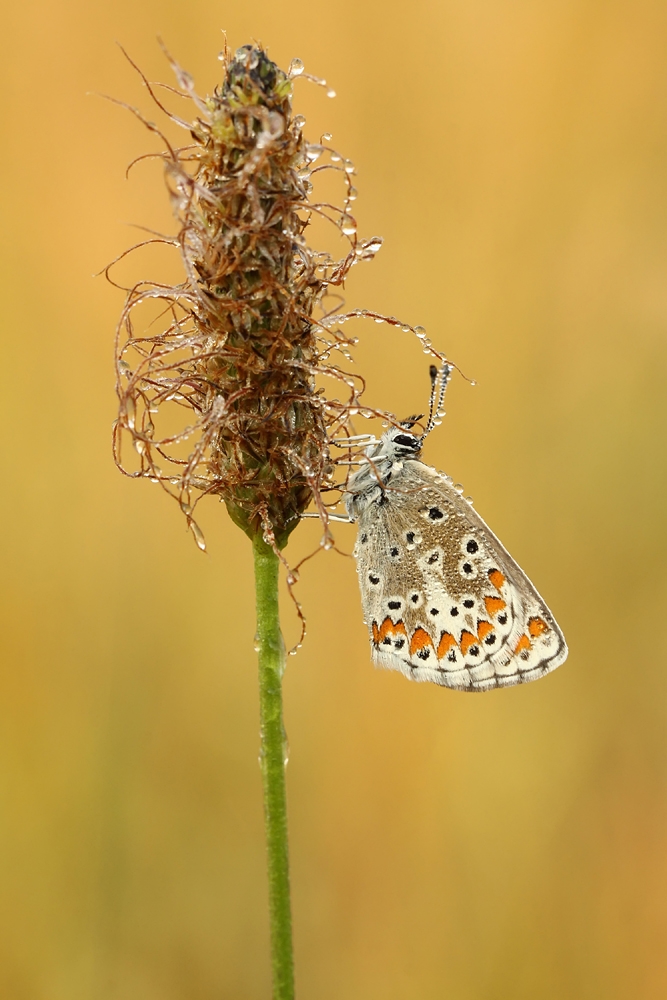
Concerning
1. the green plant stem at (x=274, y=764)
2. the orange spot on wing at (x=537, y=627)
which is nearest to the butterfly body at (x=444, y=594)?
the orange spot on wing at (x=537, y=627)

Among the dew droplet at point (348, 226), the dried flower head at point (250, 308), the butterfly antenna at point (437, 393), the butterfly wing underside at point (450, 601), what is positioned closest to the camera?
the dried flower head at point (250, 308)

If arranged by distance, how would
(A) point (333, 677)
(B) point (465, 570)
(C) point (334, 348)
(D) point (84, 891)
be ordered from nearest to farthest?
1. (C) point (334, 348)
2. (B) point (465, 570)
3. (D) point (84, 891)
4. (A) point (333, 677)

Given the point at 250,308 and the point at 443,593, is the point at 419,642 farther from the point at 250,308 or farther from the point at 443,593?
the point at 250,308

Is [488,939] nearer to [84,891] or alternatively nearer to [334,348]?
[84,891]

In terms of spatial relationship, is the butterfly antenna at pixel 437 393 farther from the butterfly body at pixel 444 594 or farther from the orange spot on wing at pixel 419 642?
the orange spot on wing at pixel 419 642

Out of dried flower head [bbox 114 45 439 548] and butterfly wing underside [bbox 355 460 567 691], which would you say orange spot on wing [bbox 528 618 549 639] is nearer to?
butterfly wing underside [bbox 355 460 567 691]

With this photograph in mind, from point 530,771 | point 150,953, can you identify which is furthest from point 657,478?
point 150,953

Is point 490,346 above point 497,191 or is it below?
below
